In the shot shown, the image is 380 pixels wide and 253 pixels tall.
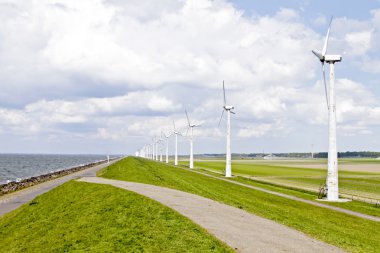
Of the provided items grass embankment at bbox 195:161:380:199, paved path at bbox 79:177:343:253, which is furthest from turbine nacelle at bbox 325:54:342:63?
paved path at bbox 79:177:343:253

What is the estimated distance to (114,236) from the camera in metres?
19.4

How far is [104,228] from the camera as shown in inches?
838

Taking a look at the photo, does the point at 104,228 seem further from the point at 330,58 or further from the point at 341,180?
the point at 341,180

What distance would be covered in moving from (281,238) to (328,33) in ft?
130

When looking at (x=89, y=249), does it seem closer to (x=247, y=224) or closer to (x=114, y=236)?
(x=114, y=236)

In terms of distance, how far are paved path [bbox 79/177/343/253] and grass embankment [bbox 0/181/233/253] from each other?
0.88m

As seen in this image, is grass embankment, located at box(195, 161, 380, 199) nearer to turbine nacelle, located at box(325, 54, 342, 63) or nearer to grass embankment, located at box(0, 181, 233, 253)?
turbine nacelle, located at box(325, 54, 342, 63)

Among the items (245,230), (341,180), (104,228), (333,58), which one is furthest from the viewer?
(341,180)

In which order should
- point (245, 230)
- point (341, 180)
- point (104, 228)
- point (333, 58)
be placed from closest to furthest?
point (245, 230), point (104, 228), point (333, 58), point (341, 180)

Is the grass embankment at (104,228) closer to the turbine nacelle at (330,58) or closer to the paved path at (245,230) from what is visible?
the paved path at (245,230)

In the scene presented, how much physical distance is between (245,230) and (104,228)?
267 inches

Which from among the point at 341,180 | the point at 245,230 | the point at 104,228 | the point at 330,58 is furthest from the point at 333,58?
the point at 341,180

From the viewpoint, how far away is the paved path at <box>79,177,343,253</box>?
57.6 ft

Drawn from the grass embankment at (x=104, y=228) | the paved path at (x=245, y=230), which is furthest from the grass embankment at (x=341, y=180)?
the grass embankment at (x=104, y=228)
